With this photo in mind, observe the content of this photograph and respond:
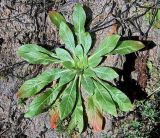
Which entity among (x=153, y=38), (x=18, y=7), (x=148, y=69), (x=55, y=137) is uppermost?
(x=18, y=7)

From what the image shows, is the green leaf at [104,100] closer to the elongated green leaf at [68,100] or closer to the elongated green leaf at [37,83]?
the elongated green leaf at [68,100]

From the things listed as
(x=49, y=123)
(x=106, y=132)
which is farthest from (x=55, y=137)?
(x=106, y=132)

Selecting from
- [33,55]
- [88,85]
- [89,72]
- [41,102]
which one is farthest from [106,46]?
[41,102]

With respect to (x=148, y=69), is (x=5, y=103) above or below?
below

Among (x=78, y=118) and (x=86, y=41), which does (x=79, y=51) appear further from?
(x=78, y=118)

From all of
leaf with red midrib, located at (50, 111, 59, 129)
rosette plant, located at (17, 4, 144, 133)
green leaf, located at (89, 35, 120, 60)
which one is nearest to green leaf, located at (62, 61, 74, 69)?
rosette plant, located at (17, 4, 144, 133)

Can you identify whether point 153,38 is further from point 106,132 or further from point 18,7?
point 18,7

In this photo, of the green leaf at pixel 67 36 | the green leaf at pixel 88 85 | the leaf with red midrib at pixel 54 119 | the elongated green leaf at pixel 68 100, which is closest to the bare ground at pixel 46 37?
the leaf with red midrib at pixel 54 119
